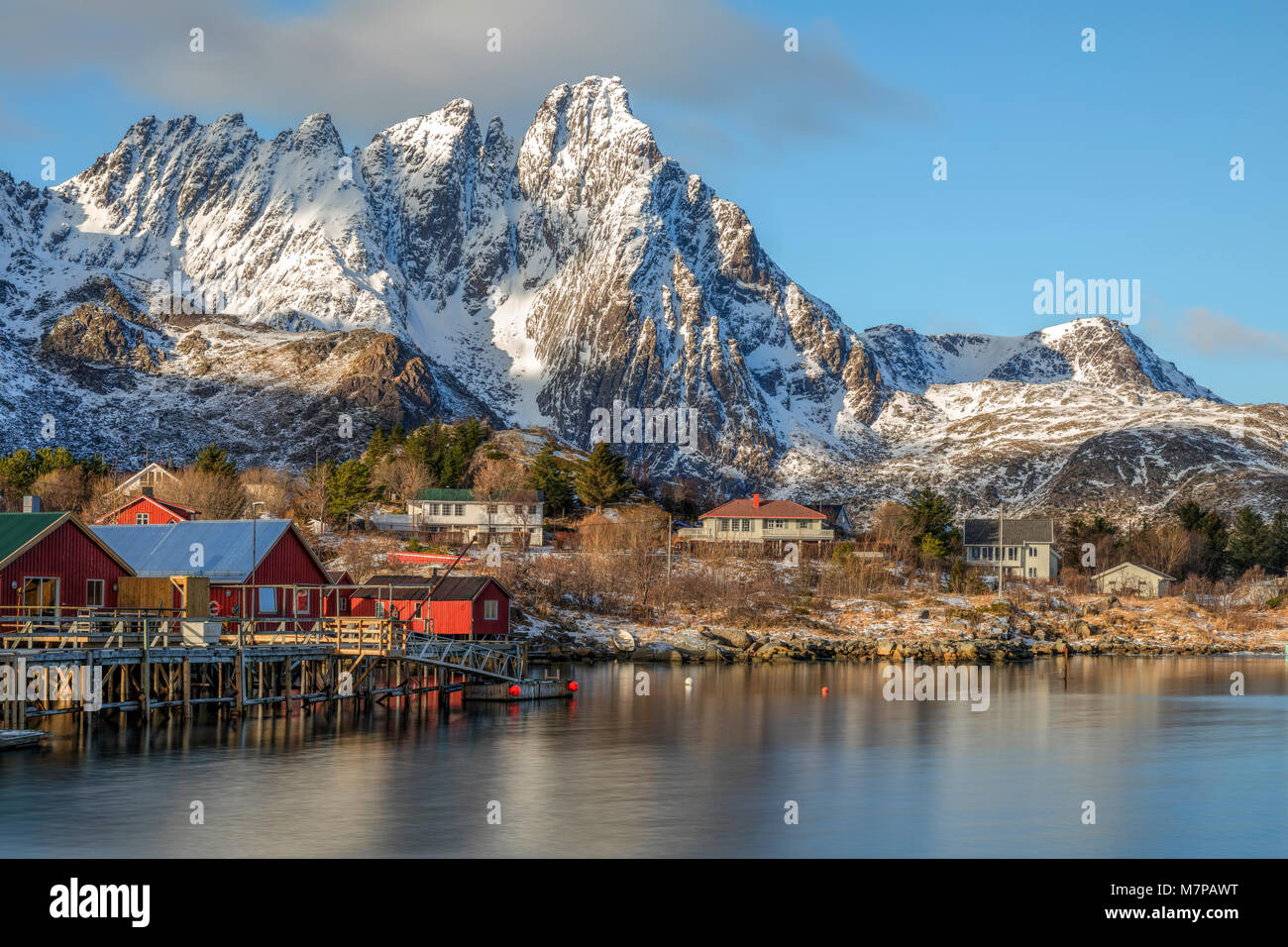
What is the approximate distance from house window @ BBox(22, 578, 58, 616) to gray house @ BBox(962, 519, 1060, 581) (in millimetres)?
102722

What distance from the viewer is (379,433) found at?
15712 centimetres

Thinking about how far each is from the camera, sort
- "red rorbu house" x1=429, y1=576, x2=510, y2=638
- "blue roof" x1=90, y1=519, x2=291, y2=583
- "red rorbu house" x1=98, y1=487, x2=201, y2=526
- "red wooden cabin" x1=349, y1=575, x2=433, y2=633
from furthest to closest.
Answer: "red rorbu house" x1=98, y1=487, x2=201, y2=526 < "red wooden cabin" x1=349, y1=575, x2=433, y2=633 < "red rorbu house" x1=429, y1=576, x2=510, y2=638 < "blue roof" x1=90, y1=519, x2=291, y2=583

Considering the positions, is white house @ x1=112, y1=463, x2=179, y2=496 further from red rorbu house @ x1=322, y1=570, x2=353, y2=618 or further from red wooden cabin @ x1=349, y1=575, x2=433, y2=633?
red rorbu house @ x1=322, y1=570, x2=353, y2=618

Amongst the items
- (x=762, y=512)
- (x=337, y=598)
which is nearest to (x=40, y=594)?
(x=337, y=598)

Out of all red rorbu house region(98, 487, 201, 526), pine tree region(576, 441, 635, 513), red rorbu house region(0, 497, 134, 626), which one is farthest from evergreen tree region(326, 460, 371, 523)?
red rorbu house region(0, 497, 134, 626)

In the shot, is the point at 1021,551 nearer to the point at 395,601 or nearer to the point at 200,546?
the point at 395,601

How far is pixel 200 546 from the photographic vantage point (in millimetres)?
63719

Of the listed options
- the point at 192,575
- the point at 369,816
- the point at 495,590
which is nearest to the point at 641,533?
the point at 495,590

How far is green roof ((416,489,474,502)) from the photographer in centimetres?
13262

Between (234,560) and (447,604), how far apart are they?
15.4 m

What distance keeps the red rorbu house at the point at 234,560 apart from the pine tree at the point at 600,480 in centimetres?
7241

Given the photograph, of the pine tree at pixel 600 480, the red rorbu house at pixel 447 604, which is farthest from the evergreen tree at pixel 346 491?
the red rorbu house at pixel 447 604
